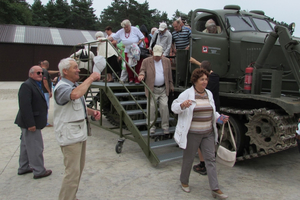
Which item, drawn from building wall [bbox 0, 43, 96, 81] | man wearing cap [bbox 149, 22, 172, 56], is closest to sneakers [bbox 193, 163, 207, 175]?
man wearing cap [bbox 149, 22, 172, 56]

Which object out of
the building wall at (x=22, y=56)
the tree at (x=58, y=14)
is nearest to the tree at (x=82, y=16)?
the tree at (x=58, y=14)

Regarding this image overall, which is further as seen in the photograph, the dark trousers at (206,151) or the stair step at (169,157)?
the stair step at (169,157)

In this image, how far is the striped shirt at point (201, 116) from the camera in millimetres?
3457

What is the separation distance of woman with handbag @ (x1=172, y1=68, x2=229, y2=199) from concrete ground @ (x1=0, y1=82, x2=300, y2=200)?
0.46 meters

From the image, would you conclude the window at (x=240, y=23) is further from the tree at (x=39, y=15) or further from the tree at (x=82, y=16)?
the tree at (x=82, y=16)

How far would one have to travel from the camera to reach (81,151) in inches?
123

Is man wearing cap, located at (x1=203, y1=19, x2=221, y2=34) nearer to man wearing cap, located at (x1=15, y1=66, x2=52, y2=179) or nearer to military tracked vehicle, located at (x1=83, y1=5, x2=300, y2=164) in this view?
military tracked vehicle, located at (x1=83, y1=5, x2=300, y2=164)

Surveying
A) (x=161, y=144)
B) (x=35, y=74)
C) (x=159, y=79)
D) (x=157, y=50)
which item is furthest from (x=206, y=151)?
(x=35, y=74)

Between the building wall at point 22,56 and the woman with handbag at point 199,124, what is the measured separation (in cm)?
2004

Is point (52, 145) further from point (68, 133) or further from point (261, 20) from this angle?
point (261, 20)

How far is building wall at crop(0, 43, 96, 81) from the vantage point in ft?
69.7

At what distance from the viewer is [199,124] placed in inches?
137

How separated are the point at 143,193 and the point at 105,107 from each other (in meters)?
5.04

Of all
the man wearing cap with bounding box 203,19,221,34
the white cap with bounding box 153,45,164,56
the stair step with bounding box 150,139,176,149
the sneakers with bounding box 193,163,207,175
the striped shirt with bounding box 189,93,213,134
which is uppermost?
the man wearing cap with bounding box 203,19,221,34
